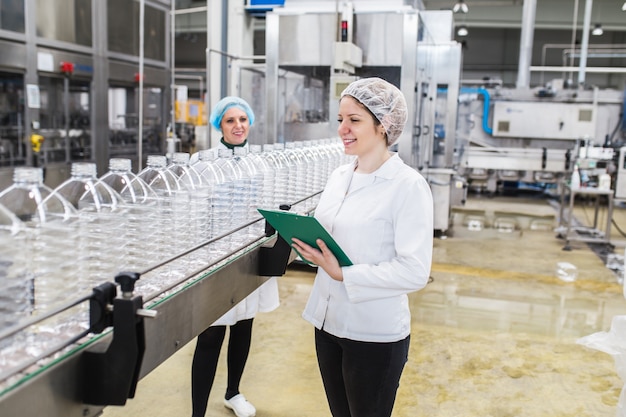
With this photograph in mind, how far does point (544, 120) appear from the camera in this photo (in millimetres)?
7879

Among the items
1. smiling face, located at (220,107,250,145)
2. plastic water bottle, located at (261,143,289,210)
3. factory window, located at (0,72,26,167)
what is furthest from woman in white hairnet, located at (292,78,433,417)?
factory window, located at (0,72,26,167)

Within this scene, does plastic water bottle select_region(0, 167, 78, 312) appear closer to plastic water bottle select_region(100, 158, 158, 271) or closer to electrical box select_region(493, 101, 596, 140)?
A: plastic water bottle select_region(100, 158, 158, 271)

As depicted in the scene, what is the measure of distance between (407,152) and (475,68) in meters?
11.9

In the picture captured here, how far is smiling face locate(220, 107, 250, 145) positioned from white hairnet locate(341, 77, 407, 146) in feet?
3.04

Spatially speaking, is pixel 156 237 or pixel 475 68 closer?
pixel 156 237

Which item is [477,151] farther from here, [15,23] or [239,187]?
[239,187]

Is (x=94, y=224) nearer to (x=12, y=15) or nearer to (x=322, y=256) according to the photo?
(x=322, y=256)

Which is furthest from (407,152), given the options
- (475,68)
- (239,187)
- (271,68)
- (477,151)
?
(475,68)

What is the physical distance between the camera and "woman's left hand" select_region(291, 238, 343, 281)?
1.35 m

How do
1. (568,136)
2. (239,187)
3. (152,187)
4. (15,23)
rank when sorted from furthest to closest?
(568,136) < (15,23) < (239,187) < (152,187)

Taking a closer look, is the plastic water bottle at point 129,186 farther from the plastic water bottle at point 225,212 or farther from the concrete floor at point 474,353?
the concrete floor at point 474,353

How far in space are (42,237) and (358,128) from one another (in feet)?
2.49

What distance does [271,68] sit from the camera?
14.1ft

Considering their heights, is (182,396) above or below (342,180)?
below
